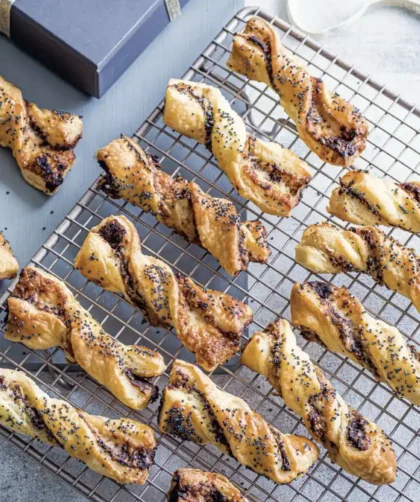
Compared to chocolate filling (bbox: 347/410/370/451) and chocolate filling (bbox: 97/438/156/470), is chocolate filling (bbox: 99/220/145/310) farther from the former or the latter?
chocolate filling (bbox: 347/410/370/451)

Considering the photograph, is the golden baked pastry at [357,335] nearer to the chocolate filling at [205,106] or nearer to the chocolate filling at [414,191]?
the chocolate filling at [414,191]

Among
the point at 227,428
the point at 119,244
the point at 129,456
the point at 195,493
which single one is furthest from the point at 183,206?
the point at 195,493

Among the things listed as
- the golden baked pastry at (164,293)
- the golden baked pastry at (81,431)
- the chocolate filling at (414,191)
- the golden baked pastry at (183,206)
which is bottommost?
the golden baked pastry at (81,431)

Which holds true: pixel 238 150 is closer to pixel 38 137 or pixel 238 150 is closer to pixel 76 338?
pixel 38 137

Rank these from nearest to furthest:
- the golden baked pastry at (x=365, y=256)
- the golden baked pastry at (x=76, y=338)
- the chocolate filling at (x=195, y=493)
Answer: the chocolate filling at (x=195, y=493), the golden baked pastry at (x=76, y=338), the golden baked pastry at (x=365, y=256)

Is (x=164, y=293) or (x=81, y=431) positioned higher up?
(x=164, y=293)

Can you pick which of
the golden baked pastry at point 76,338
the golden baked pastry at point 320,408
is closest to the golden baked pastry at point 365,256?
the golden baked pastry at point 320,408
